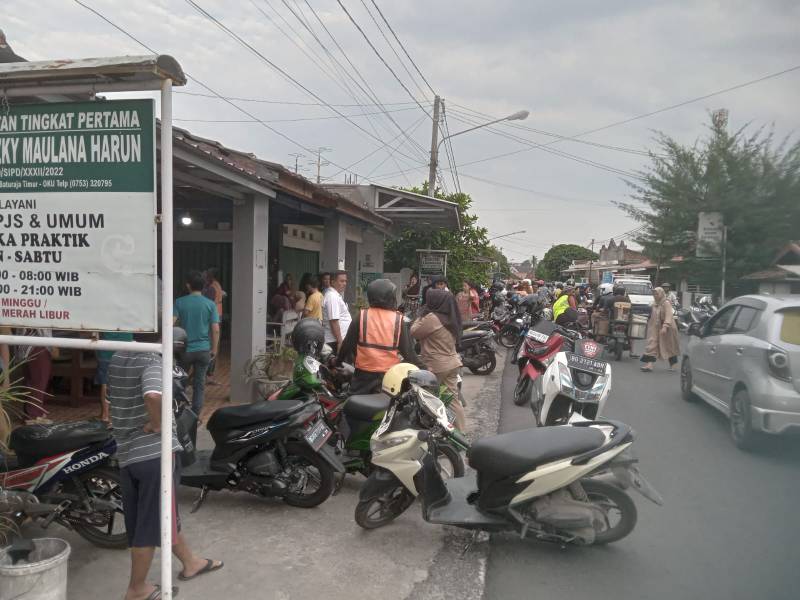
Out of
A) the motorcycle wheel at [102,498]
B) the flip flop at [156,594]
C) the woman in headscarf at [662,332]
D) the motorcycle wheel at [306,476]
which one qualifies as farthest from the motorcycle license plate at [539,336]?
the flip flop at [156,594]

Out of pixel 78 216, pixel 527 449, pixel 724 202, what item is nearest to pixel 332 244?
pixel 527 449

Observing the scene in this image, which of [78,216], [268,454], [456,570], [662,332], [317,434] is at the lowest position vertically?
[456,570]

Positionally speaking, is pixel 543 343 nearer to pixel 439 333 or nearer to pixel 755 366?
pixel 439 333

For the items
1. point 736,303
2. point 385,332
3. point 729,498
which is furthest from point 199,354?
point 736,303

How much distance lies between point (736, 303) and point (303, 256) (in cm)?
1033

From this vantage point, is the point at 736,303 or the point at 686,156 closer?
the point at 736,303

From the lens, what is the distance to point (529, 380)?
8.21 m

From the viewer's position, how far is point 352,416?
4.76m

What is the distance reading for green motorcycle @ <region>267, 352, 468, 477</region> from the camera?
182 inches

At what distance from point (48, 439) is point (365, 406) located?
83.8 inches

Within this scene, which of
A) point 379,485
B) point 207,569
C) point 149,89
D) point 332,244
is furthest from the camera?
point 332,244

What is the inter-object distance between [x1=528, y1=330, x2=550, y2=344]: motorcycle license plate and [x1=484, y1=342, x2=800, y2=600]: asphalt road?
1.63m

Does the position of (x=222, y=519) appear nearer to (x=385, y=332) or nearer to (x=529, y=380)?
(x=385, y=332)

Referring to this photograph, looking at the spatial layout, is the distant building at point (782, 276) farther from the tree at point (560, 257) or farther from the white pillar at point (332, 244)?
the tree at point (560, 257)
